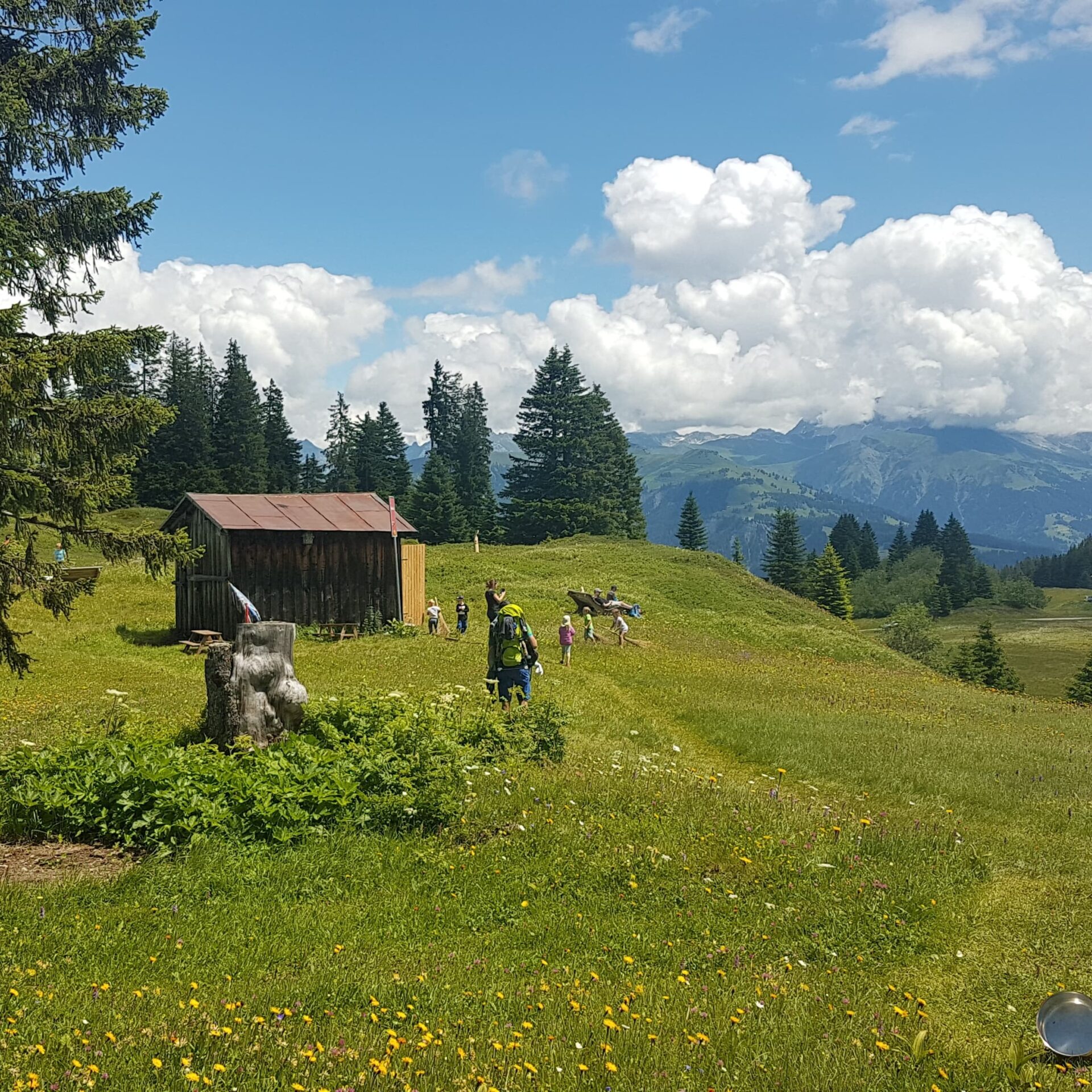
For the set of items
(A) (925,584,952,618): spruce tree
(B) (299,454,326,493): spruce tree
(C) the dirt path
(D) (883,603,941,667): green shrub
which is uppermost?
(B) (299,454,326,493): spruce tree

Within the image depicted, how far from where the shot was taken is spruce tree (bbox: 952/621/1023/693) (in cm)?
4712

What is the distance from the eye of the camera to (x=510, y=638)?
50.1 feet

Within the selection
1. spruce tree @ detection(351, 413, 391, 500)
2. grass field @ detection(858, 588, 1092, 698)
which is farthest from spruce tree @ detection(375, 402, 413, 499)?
grass field @ detection(858, 588, 1092, 698)

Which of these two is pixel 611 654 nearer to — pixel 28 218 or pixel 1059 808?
pixel 1059 808

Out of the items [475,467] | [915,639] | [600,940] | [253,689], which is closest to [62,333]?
[253,689]

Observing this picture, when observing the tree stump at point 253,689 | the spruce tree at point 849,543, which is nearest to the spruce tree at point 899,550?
the spruce tree at point 849,543

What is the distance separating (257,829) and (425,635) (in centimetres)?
2320

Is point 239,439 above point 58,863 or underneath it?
above

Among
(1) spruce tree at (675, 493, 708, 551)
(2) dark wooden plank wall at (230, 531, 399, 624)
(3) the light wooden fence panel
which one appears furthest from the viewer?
(1) spruce tree at (675, 493, 708, 551)

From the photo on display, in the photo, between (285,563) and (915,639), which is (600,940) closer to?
(285,563)

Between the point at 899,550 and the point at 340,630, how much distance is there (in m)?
132

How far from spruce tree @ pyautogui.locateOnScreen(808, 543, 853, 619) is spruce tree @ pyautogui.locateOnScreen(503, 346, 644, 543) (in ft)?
64.5

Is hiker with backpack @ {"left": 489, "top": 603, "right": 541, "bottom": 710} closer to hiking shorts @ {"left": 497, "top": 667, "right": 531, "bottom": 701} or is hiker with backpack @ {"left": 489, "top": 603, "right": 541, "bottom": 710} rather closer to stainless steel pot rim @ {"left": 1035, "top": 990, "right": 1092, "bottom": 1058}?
hiking shorts @ {"left": 497, "top": 667, "right": 531, "bottom": 701}

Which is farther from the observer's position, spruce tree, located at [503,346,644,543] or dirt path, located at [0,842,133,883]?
spruce tree, located at [503,346,644,543]
